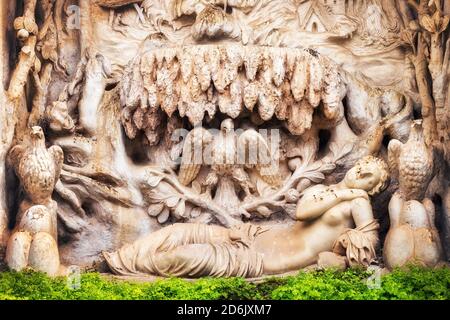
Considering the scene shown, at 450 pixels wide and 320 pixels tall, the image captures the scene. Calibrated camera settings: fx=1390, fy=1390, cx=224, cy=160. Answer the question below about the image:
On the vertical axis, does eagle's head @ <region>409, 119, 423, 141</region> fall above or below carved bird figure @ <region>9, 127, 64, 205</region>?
above

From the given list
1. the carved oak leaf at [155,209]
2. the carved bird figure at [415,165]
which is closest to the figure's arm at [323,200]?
the carved bird figure at [415,165]

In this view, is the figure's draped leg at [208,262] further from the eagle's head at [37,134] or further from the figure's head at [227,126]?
the eagle's head at [37,134]

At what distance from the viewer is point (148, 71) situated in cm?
1095

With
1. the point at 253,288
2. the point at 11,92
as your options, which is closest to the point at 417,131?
the point at 253,288

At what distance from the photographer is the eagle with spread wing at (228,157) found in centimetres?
1094

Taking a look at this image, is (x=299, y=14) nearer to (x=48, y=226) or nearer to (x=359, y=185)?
(x=359, y=185)

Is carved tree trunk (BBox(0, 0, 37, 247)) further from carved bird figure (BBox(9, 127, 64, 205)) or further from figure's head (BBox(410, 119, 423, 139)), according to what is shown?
figure's head (BBox(410, 119, 423, 139))

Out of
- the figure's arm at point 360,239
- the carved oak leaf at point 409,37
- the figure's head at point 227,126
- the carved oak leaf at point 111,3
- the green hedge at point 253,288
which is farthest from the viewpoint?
the carved oak leaf at point 111,3

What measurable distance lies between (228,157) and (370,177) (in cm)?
114

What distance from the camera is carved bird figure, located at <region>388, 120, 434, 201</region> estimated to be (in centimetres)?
1035

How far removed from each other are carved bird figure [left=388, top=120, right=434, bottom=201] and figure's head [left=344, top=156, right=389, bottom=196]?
164 millimetres

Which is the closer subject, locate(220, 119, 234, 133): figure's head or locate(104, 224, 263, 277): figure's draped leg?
locate(104, 224, 263, 277): figure's draped leg

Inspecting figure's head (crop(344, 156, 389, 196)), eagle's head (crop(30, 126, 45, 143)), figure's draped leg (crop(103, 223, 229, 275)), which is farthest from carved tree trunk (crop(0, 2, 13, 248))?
figure's head (crop(344, 156, 389, 196))

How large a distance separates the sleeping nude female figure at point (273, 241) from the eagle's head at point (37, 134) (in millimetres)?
1044
